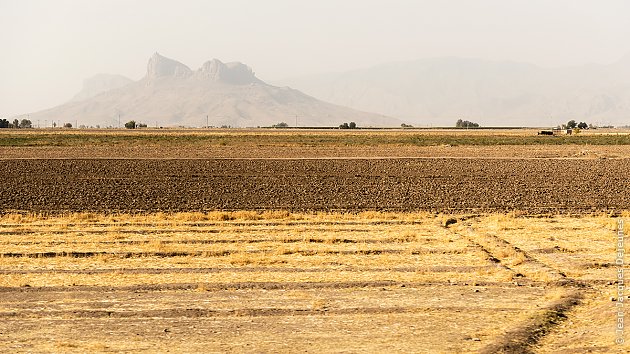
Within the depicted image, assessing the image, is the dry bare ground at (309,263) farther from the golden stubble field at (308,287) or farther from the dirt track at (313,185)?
the dirt track at (313,185)

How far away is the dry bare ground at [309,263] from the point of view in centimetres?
1401

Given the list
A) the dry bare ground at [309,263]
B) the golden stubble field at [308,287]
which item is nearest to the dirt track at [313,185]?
the dry bare ground at [309,263]

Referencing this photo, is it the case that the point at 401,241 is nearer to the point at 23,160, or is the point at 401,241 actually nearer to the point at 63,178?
the point at 63,178

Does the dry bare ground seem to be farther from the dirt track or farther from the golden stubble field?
the dirt track

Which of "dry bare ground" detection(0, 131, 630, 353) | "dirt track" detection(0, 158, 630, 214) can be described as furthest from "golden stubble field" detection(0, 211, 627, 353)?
"dirt track" detection(0, 158, 630, 214)

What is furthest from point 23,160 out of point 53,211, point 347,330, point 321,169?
point 347,330

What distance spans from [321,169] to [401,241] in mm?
27933

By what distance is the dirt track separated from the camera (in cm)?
3619

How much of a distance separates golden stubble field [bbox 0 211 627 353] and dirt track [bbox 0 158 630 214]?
7116mm

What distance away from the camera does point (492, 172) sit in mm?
51281

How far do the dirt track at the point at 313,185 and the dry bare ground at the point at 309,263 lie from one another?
0.21 metres

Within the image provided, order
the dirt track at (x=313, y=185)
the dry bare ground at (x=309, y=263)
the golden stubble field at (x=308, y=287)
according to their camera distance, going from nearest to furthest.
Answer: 1. the golden stubble field at (x=308, y=287)
2. the dry bare ground at (x=309, y=263)
3. the dirt track at (x=313, y=185)

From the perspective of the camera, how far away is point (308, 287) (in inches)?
704

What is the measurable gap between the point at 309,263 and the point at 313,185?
22.3 metres
